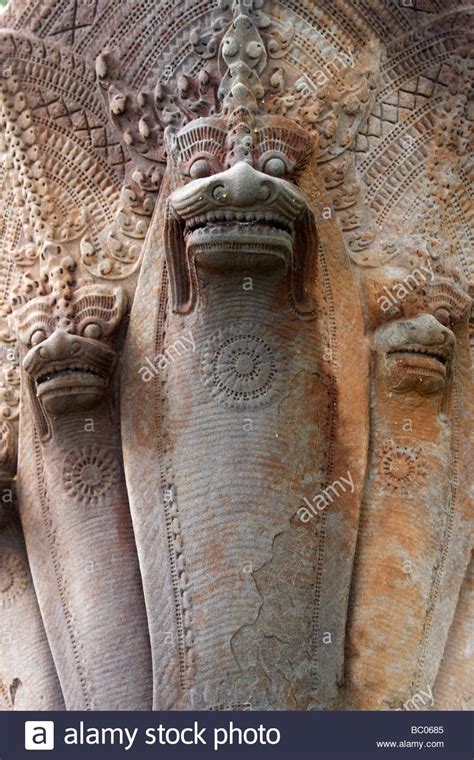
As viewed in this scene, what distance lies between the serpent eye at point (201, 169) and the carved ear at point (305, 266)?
0.40m

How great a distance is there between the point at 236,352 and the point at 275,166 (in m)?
0.70

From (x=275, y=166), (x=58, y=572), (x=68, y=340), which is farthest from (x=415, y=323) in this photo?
(x=58, y=572)

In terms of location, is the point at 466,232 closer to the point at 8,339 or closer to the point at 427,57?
A: the point at 427,57

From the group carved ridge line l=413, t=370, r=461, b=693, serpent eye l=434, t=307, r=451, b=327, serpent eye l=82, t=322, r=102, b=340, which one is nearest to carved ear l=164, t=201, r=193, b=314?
serpent eye l=82, t=322, r=102, b=340

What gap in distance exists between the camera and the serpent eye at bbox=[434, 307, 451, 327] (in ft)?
Result: 17.9

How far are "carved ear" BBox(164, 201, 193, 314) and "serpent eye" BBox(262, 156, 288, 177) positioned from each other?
38cm

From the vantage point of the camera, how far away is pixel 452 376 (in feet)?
18.4

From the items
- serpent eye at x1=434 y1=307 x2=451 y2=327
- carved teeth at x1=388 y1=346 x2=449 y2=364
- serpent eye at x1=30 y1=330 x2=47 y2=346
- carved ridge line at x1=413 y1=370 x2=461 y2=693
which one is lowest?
carved ridge line at x1=413 y1=370 x2=461 y2=693

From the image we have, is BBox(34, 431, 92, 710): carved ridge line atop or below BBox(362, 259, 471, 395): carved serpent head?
below

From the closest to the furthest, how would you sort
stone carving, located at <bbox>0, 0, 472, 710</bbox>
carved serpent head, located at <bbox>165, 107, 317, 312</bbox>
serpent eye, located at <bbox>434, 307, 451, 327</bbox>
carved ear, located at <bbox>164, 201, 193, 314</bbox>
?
carved serpent head, located at <bbox>165, 107, 317, 312</bbox> < stone carving, located at <bbox>0, 0, 472, 710</bbox> < carved ear, located at <bbox>164, 201, 193, 314</bbox> < serpent eye, located at <bbox>434, 307, 451, 327</bbox>

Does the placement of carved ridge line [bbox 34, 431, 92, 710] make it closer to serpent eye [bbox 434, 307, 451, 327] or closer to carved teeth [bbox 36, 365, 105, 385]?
carved teeth [bbox 36, 365, 105, 385]

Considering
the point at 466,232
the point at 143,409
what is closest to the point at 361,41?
the point at 466,232

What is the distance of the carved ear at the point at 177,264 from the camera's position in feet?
17.5

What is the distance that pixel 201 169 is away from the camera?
208 inches
